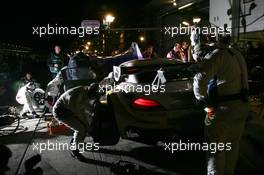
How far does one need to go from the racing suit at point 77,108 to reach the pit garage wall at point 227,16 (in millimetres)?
8958

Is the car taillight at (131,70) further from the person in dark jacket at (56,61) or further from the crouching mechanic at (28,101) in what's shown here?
the person in dark jacket at (56,61)

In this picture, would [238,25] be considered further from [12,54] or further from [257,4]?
[12,54]

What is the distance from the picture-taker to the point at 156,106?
5.54 metres

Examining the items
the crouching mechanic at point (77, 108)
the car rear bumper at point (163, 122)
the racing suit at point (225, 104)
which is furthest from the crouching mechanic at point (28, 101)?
the racing suit at point (225, 104)

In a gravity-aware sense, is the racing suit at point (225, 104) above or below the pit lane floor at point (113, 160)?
above

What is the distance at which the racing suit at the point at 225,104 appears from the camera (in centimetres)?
423

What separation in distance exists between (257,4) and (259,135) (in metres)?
9.26

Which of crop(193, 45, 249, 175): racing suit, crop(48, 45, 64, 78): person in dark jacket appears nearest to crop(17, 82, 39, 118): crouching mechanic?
crop(48, 45, 64, 78): person in dark jacket

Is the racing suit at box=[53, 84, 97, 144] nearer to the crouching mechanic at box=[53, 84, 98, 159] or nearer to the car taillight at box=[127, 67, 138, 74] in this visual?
the crouching mechanic at box=[53, 84, 98, 159]

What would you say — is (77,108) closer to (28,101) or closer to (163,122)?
(163,122)

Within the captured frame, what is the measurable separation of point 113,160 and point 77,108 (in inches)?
45.3

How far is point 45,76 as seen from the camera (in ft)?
64.2

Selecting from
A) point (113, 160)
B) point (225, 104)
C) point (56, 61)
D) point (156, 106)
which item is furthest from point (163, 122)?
point (56, 61)

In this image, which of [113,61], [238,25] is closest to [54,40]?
[238,25]
